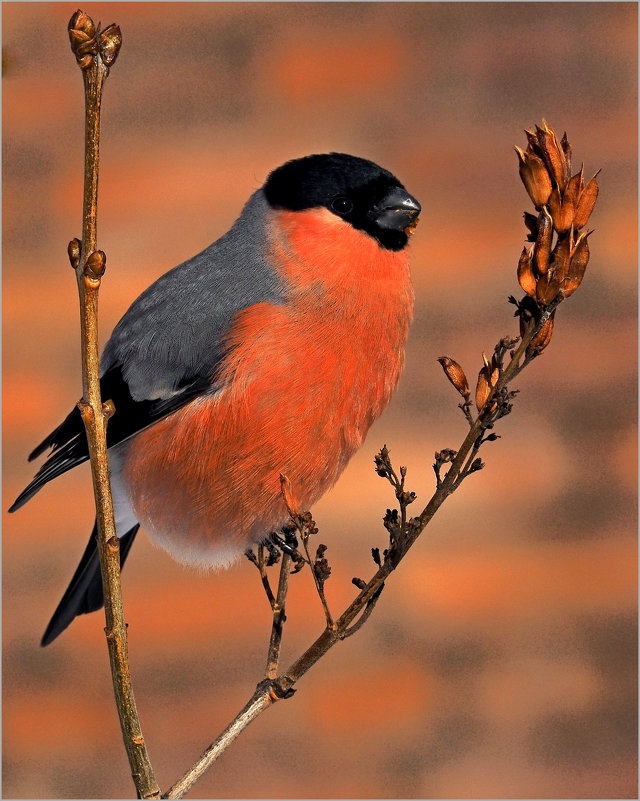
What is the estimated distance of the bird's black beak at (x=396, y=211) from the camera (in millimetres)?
923

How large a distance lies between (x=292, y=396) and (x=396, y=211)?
21 cm

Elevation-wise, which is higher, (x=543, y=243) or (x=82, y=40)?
(x=82, y=40)

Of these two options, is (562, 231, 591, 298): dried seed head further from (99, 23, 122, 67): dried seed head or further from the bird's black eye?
the bird's black eye

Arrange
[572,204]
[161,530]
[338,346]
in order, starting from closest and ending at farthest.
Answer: [572,204] < [338,346] < [161,530]

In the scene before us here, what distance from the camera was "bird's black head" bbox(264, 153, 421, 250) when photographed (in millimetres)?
935

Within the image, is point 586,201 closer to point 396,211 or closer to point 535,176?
point 535,176

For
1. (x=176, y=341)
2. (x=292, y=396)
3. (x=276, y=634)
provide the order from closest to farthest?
(x=276, y=634), (x=292, y=396), (x=176, y=341)

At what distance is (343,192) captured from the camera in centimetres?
98

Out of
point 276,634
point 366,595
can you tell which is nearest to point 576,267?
point 366,595

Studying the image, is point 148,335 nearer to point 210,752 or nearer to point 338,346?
point 338,346

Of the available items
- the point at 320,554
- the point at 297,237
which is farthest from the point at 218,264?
the point at 320,554

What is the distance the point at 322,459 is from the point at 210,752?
37cm

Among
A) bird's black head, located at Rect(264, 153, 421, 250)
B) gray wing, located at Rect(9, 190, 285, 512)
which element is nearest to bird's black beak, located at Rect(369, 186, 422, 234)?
bird's black head, located at Rect(264, 153, 421, 250)

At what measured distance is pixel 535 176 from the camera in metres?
0.55
